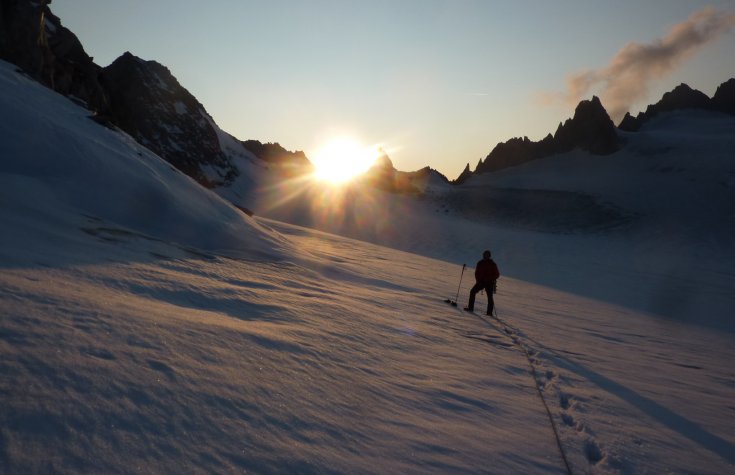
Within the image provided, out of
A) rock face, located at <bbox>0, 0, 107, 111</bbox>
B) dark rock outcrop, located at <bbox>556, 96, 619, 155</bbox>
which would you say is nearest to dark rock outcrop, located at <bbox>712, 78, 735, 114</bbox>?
dark rock outcrop, located at <bbox>556, 96, 619, 155</bbox>

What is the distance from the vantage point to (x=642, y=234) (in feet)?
145

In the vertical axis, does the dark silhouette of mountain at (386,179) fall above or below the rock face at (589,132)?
below

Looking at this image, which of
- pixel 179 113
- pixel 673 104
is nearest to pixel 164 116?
pixel 179 113

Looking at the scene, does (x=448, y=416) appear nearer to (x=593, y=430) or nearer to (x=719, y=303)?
(x=593, y=430)

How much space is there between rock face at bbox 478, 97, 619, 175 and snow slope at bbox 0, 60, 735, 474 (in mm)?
75002

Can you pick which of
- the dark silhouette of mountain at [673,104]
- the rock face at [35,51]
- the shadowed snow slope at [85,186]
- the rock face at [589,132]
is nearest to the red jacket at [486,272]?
the shadowed snow slope at [85,186]

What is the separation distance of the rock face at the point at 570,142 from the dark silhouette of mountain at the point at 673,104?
1894cm

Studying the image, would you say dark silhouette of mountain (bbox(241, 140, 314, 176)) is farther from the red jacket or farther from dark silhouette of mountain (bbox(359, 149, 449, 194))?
the red jacket

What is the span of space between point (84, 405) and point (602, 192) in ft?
216

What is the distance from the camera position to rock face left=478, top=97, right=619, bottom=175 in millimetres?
76000

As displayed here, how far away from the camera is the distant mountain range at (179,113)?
63.4 ft

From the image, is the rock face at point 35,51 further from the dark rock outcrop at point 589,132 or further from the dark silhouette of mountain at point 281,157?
the dark rock outcrop at point 589,132

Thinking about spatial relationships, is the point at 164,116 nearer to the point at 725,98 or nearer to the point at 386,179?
the point at 386,179

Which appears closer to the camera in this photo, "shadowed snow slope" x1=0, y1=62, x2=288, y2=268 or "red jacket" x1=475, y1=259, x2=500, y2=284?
"shadowed snow slope" x1=0, y1=62, x2=288, y2=268
